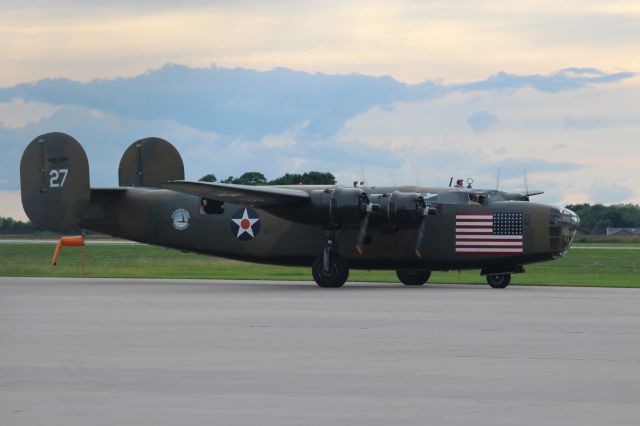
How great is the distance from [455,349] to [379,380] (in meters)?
3.41

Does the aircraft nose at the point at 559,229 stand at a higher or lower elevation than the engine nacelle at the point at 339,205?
lower

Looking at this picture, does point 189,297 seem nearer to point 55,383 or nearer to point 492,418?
point 55,383

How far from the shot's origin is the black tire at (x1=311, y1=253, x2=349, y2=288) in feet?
106

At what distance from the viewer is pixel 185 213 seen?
35.8 metres

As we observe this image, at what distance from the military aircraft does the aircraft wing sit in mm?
31

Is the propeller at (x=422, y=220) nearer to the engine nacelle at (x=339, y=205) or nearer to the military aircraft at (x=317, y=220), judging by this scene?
the military aircraft at (x=317, y=220)

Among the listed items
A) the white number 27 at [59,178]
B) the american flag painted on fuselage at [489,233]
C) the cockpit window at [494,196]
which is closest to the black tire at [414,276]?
the american flag painted on fuselage at [489,233]

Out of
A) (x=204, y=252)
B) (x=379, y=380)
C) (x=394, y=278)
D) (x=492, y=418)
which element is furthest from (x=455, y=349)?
(x=394, y=278)

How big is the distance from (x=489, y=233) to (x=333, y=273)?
14.9 ft

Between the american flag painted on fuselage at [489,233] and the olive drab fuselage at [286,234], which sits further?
the olive drab fuselage at [286,234]

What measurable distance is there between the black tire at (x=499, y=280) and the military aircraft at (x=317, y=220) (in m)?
0.03

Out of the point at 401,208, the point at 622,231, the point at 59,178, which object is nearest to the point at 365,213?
the point at 401,208

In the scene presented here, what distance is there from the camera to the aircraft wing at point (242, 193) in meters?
31.2

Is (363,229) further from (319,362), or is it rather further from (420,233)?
(319,362)
